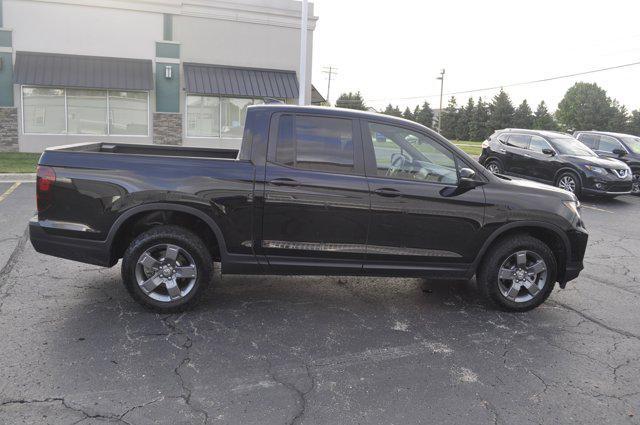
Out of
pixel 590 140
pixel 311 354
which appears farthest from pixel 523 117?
pixel 311 354

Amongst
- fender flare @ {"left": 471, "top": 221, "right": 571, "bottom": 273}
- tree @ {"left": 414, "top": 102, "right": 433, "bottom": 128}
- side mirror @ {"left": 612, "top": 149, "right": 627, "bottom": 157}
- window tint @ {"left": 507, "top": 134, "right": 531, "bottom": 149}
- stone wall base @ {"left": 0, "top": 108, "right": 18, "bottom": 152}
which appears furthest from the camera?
tree @ {"left": 414, "top": 102, "right": 433, "bottom": 128}

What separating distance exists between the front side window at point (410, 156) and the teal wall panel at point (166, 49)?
16.5 m

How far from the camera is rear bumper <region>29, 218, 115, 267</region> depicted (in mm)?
4402

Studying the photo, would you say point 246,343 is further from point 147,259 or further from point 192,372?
point 147,259

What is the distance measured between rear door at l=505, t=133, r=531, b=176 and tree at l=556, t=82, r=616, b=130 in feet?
213

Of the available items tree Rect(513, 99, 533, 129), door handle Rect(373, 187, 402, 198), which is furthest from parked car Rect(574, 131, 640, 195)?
tree Rect(513, 99, 533, 129)

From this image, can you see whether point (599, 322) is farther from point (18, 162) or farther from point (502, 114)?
point (502, 114)

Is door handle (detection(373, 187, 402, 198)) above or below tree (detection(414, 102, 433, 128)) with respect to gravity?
below

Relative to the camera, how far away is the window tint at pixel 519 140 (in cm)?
1437

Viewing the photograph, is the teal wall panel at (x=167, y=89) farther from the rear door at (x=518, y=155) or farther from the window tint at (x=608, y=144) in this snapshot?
the window tint at (x=608, y=144)

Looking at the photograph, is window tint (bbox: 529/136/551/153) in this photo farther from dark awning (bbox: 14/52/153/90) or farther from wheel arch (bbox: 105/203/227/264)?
dark awning (bbox: 14/52/153/90)

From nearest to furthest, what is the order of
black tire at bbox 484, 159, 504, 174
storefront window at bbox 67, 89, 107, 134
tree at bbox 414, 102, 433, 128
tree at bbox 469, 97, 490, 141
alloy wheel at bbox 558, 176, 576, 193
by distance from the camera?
alloy wheel at bbox 558, 176, 576, 193 < black tire at bbox 484, 159, 504, 174 < storefront window at bbox 67, 89, 107, 134 < tree at bbox 469, 97, 490, 141 < tree at bbox 414, 102, 433, 128

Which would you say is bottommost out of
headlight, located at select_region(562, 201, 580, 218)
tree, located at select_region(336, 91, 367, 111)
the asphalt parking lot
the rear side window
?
the asphalt parking lot

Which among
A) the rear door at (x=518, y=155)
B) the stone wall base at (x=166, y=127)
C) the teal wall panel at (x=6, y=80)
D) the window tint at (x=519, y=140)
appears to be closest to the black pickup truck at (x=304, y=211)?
the rear door at (x=518, y=155)
